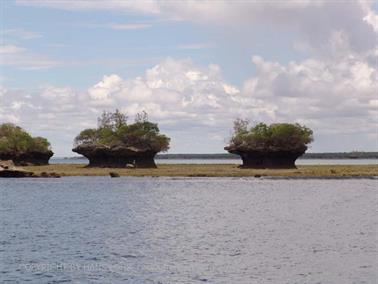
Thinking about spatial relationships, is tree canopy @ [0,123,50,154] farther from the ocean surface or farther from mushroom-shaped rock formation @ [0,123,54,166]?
the ocean surface

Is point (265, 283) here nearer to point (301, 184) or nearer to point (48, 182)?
point (301, 184)

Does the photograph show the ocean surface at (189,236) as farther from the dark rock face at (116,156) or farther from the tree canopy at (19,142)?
the tree canopy at (19,142)

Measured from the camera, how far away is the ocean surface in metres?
40.9

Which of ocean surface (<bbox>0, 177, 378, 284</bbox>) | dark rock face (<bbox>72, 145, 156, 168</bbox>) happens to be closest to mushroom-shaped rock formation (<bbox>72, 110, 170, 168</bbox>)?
dark rock face (<bbox>72, 145, 156, 168</bbox>)

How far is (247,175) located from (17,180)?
1889 inches

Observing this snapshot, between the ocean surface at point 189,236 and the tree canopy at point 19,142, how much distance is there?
233 feet

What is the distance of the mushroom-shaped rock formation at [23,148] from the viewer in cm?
18188

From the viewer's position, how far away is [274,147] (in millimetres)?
172500

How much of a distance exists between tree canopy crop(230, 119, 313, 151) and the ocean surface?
60.4 metres

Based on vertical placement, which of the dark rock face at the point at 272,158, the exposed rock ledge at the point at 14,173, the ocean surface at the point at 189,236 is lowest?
the ocean surface at the point at 189,236

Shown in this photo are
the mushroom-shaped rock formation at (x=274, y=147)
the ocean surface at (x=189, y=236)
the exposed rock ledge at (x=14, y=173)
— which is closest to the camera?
the ocean surface at (x=189, y=236)

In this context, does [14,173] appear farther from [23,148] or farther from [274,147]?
[274,147]

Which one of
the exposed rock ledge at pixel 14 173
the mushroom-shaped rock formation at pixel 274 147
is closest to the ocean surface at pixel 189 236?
the exposed rock ledge at pixel 14 173

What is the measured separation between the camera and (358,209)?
269 ft
